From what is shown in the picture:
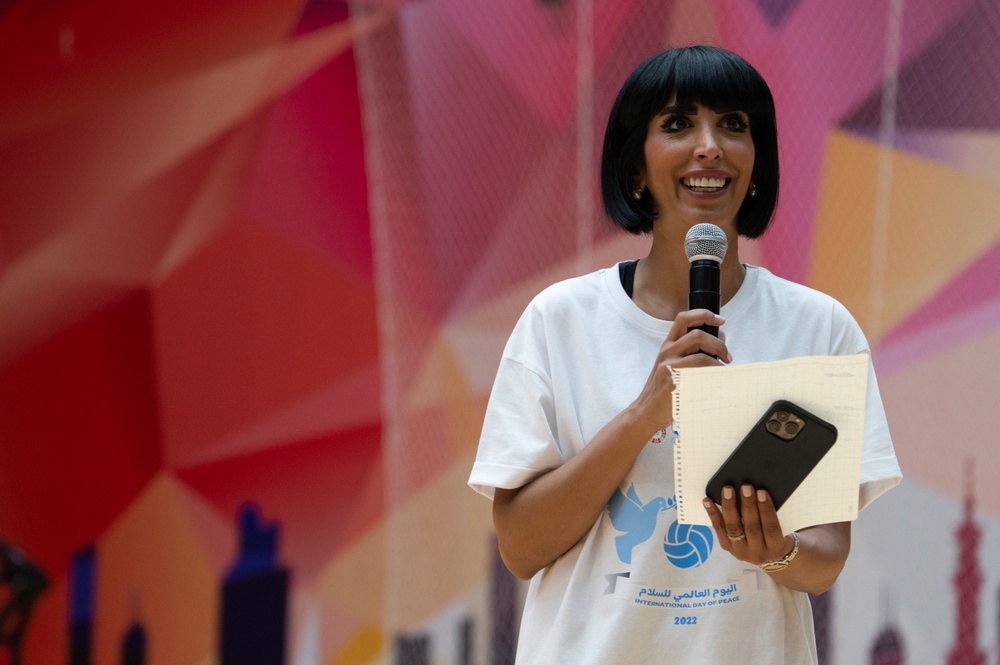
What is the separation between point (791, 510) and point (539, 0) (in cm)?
282

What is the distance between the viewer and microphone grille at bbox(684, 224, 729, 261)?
1136mm

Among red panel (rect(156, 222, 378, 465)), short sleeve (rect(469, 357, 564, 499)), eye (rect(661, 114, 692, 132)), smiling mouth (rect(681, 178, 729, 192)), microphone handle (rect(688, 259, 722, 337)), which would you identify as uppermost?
red panel (rect(156, 222, 378, 465))

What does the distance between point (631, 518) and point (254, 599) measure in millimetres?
2961

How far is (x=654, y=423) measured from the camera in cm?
108

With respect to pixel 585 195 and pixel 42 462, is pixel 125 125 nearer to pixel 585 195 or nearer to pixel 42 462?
pixel 42 462

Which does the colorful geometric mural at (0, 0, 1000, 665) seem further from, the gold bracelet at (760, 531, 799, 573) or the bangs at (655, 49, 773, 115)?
the gold bracelet at (760, 531, 799, 573)

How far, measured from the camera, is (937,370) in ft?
9.95

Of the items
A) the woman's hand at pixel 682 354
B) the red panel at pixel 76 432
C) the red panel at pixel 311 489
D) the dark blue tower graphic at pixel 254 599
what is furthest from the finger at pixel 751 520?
the red panel at pixel 76 432

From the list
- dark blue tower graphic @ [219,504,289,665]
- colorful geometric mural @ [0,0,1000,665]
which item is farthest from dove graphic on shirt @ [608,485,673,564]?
dark blue tower graphic @ [219,504,289,665]

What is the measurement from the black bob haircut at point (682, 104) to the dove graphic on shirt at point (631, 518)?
0.37 meters

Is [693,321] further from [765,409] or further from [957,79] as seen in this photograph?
[957,79]

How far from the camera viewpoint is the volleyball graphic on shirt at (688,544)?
1.15m

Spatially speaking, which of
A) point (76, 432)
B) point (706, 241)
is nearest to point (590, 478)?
point (706, 241)

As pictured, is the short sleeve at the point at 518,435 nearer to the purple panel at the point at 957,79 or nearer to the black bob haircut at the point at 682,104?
the black bob haircut at the point at 682,104
